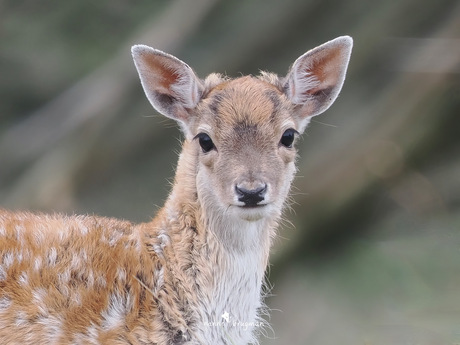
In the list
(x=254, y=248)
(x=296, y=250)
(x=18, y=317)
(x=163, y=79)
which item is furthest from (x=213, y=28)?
(x=18, y=317)

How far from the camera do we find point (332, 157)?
267 inches

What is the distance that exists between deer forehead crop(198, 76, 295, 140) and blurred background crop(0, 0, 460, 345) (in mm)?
1956

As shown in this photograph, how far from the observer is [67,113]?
769cm

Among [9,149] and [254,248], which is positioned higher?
[9,149]

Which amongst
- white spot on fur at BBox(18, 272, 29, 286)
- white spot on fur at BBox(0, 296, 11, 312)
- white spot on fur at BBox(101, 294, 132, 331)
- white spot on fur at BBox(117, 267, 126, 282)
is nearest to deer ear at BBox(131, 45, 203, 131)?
white spot on fur at BBox(117, 267, 126, 282)

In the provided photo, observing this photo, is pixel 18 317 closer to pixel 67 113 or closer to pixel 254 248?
pixel 254 248

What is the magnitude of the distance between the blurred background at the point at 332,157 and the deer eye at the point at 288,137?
6.21 feet

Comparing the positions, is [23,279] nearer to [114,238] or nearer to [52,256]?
[52,256]

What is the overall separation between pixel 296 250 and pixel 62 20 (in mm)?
3807

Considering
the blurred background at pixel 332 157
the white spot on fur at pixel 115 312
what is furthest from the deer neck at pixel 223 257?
the blurred background at pixel 332 157

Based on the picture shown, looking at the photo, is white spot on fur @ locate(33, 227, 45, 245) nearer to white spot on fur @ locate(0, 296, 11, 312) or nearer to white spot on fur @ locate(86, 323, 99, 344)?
white spot on fur @ locate(0, 296, 11, 312)

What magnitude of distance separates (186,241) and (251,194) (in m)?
0.51

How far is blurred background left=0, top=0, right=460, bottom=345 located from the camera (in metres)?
6.25

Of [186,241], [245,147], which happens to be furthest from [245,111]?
[186,241]
